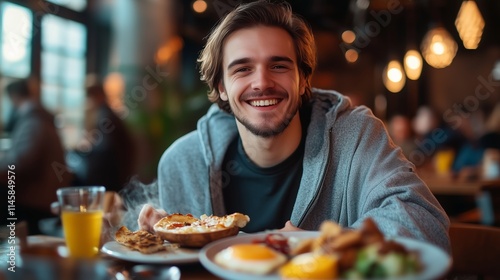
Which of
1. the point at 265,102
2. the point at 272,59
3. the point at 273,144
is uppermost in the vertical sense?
the point at 272,59

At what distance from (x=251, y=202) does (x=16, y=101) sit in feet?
9.96

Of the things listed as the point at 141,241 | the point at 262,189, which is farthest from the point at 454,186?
the point at 141,241

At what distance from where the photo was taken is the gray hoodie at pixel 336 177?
1.26 m

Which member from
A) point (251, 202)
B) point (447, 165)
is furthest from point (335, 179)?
point (447, 165)

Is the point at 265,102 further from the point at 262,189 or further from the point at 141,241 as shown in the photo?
the point at 141,241

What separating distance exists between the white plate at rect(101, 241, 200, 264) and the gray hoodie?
42 centimetres

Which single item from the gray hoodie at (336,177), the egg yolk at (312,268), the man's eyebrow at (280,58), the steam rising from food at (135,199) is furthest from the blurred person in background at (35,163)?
the egg yolk at (312,268)

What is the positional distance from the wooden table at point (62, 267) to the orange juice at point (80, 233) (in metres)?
0.03

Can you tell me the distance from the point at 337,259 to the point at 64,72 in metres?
5.68

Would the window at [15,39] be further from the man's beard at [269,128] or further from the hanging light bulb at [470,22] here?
the hanging light bulb at [470,22]

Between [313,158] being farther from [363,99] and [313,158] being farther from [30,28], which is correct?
[363,99]

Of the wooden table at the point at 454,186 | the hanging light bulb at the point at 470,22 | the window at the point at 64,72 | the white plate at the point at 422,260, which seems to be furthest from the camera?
the window at the point at 64,72

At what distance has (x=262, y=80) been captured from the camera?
1.67 meters

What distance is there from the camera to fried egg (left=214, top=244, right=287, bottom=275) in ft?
2.80
